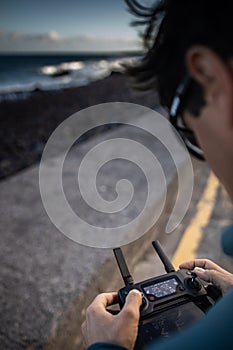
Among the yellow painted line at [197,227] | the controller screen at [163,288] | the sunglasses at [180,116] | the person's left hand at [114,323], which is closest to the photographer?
the sunglasses at [180,116]

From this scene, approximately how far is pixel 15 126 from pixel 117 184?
19.9ft

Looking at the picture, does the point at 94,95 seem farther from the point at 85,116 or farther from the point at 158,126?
the point at 158,126

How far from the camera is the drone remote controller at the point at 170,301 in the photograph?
96cm

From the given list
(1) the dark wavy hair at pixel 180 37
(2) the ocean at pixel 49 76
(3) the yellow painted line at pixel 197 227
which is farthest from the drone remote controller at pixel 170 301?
(3) the yellow painted line at pixel 197 227

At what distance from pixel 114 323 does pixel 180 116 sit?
0.57 metres

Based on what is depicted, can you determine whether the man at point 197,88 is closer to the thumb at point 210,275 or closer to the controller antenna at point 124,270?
the controller antenna at point 124,270

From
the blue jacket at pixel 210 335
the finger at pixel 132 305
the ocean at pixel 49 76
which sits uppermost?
the blue jacket at pixel 210 335

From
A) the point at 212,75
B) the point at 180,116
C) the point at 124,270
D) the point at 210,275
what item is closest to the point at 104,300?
the point at 124,270

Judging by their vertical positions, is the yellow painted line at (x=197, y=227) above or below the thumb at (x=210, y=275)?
below

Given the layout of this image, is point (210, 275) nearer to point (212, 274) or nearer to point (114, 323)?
point (212, 274)

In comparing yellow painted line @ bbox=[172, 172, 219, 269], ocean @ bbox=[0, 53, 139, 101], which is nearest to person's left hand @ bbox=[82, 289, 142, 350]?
ocean @ bbox=[0, 53, 139, 101]

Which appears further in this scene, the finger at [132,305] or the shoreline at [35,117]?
the shoreline at [35,117]

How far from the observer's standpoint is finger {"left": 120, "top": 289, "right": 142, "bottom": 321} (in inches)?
37.3

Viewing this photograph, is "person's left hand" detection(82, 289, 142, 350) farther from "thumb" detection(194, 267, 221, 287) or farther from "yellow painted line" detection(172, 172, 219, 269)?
"yellow painted line" detection(172, 172, 219, 269)
